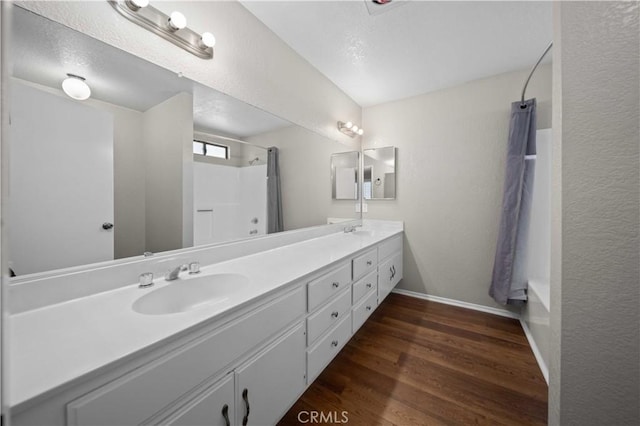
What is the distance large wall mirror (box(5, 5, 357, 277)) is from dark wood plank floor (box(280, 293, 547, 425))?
1134mm

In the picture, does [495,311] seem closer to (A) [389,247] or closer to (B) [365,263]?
(A) [389,247]

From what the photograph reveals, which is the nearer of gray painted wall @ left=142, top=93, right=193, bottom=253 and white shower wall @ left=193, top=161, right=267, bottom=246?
gray painted wall @ left=142, top=93, right=193, bottom=253

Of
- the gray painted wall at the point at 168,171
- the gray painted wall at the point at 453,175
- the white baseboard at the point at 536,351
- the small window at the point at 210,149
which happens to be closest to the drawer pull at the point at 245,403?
the gray painted wall at the point at 168,171

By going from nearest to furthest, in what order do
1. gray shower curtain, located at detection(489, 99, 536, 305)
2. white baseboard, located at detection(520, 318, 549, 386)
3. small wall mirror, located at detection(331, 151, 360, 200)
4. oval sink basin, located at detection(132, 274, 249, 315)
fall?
oval sink basin, located at detection(132, 274, 249, 315), white baseboard, located at detection(520, 318, 549, 386), gray shower curtain, located at detection(489, 99, 536, 305), small wall mirror, located at detection(331, 151, 360, 200)

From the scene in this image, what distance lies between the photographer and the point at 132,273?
3.19ft

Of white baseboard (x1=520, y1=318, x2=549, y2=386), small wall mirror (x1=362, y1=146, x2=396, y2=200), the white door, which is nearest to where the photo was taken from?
the white door

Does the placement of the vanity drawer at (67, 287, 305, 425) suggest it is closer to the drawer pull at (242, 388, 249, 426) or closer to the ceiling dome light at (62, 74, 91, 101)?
the drawer pull at (242, 388, 249, 426)

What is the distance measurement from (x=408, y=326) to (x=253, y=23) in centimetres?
268

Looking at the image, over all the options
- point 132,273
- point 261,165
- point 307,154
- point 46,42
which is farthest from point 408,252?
point 46,42

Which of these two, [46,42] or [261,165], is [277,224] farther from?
[46,42]

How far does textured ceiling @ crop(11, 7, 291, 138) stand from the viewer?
77 centimetres

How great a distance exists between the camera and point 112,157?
94cm

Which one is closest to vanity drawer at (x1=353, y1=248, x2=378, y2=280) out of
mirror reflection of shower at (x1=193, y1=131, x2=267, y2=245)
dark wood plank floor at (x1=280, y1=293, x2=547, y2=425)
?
dark wood plank floor at (x1=280, y1=293, x2=547, y2=425)

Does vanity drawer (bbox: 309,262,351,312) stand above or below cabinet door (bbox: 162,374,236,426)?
above
